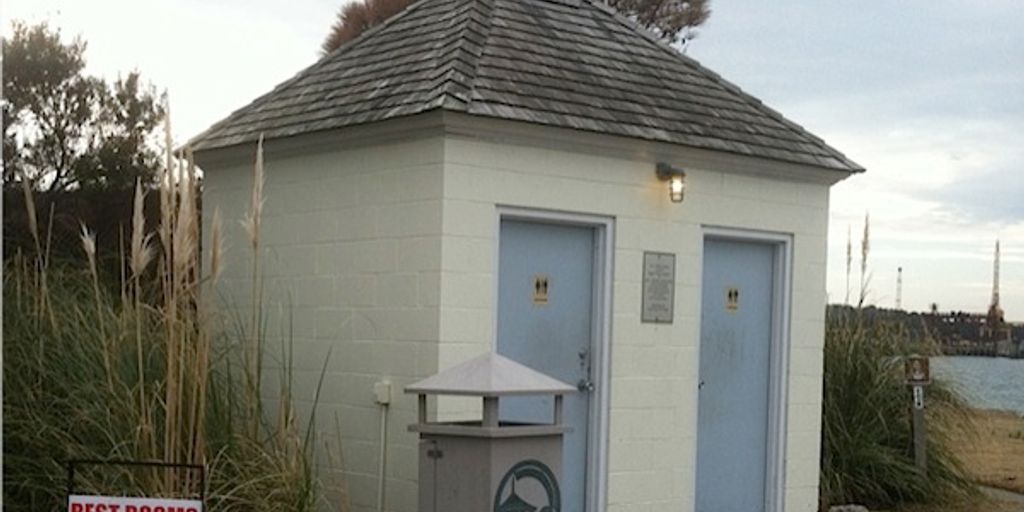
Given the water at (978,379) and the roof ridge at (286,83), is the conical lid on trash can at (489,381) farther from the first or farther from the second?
the water at (978,379)

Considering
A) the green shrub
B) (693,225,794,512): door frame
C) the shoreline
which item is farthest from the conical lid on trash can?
the shoreline

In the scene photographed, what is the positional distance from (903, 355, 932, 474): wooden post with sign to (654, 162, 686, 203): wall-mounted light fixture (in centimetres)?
381

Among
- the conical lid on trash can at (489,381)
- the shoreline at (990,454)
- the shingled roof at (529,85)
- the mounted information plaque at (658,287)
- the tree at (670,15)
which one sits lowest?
the shoreline at (990,454)

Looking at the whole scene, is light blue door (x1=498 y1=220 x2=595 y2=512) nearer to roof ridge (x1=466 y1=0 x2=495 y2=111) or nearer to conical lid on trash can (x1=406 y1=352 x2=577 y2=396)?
roof ridge (x1=466 y1=0 x2=495 y2=111)

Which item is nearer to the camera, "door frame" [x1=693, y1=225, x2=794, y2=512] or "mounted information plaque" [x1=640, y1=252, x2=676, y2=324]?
"mounted information plaque" [x1=640, y1=252, x2=676, y2=324]

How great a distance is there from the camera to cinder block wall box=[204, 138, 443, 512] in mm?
7887

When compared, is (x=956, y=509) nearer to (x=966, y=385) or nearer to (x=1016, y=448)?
(x=966, y=385)

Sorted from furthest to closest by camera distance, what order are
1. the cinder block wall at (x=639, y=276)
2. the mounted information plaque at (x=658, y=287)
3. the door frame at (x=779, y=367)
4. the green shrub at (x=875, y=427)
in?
the green shrub at (x=875, y=427), the door frame at (x=779, y=367), the mounted information plaque at (x=658, y=287), the cinder block wall at (x=639, y=276)

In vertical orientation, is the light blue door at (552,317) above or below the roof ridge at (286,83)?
below

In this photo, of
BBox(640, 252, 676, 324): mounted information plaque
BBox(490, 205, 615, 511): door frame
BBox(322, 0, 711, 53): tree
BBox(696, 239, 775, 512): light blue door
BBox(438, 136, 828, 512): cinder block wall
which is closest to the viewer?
BBox(438, 136, 828, 512): cinder block wall

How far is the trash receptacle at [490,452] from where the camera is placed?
6324 mm

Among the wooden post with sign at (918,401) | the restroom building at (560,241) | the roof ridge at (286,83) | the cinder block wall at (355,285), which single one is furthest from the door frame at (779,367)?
the roof ridge at (286,83)

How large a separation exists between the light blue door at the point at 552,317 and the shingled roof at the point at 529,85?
76 centimetres

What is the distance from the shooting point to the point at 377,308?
822 cm
